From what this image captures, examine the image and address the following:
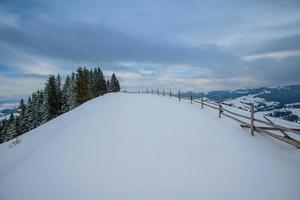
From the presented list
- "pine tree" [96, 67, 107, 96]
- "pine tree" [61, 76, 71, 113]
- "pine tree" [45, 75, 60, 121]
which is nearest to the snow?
"pine tree" [45, 75, 60, 121]

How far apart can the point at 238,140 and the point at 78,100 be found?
48629 millimetres

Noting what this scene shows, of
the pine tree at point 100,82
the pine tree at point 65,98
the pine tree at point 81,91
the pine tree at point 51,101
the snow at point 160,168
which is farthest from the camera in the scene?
the pine tree at point 100,82

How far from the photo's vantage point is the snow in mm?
6867

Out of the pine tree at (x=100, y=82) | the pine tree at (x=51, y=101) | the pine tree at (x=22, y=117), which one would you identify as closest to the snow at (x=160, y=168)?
the pine tree at (x=51, y=101)

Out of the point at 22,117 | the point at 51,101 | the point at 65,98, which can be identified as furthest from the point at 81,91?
the point at 22,117

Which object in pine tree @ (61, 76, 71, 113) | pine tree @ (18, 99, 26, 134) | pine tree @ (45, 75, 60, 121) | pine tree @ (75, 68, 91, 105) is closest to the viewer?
pine tree @ (45, 75, 60, 121)

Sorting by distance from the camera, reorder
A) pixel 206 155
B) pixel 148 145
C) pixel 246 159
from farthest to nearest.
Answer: pixel 148 145 < pixel 206 155 < pixel 246 159

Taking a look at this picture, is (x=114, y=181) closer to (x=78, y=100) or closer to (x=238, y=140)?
(x=238, y=140)

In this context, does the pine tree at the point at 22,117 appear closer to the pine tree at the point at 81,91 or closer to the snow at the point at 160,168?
the pine tree at the point at 81,91

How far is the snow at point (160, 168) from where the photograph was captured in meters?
6.87

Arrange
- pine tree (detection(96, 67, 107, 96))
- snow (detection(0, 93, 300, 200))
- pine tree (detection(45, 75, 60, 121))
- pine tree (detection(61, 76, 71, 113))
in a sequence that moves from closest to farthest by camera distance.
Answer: snow (detection(0, 93, 300, 200)) → pine tree (detection(45, 75, 60, 121)) → pine tree (detection(61, 76, 71, 113)) → pine tree (detection(96, 67, 107, 96))

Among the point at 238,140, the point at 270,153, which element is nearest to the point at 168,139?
the point at 238,140

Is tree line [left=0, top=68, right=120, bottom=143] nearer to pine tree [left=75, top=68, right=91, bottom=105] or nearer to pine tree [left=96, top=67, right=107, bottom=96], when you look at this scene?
pine tree [left=75, top=68, right=91, bottom=105]

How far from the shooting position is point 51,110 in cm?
5072
